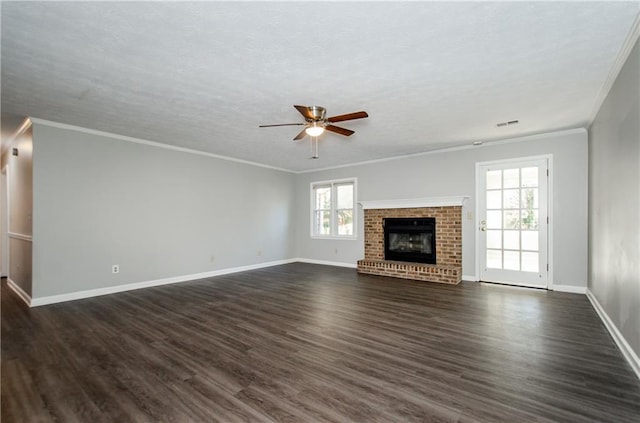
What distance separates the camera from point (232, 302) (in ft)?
13.7

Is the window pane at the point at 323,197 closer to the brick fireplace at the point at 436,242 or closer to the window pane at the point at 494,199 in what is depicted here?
the brick fireplace at the point at 436,242

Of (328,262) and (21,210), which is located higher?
(21,210)

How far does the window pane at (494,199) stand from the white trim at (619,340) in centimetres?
192

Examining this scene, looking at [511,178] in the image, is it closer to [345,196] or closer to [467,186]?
[467,186]

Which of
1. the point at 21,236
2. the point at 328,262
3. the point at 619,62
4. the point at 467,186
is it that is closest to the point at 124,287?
the point at 21,236

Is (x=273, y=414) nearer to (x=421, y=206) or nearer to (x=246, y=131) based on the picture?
(x=246, y=131)

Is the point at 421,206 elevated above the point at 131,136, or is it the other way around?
the point at 131,136

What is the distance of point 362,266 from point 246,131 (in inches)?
145

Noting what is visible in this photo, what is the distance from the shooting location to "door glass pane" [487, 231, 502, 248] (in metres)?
5.20

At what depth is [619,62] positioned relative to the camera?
100 inches

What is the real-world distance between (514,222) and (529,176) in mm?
808

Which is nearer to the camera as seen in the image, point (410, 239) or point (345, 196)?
point (410, 239)

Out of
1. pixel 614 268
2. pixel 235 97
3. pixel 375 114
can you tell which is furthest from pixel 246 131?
pixel 614 268

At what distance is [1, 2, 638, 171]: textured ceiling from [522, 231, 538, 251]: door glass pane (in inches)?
68.8
